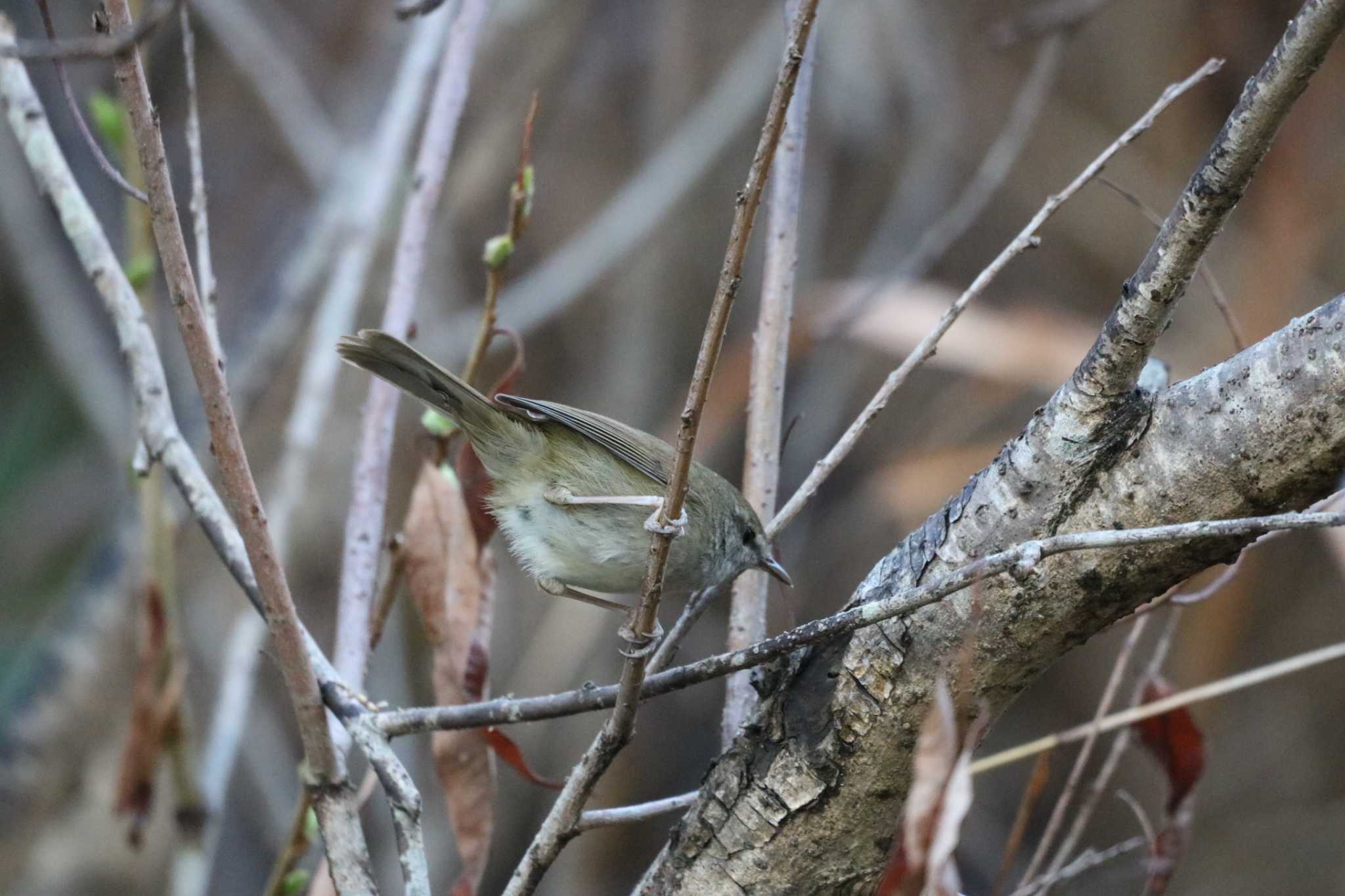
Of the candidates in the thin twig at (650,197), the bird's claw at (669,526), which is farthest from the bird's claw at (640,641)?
the thin twig at (650,197)

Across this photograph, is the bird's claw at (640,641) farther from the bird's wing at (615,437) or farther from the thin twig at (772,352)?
the bird's wing at (615,437)

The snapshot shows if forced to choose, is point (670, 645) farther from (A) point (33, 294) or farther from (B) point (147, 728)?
(A) point (33, 294)

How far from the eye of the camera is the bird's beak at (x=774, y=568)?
2293 millimetres

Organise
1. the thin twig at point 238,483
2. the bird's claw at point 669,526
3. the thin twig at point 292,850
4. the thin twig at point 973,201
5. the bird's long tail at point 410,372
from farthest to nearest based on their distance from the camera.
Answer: the thin twig at point 973,201 < the bird's long tail at point 410,372 < the thin twig at point 292,850 < the bird's claw at point 669,526 < the thin twig at point 238,483

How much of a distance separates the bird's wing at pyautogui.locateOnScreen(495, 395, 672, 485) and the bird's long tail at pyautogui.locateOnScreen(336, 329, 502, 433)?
0.10m

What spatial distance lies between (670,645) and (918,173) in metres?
4.10

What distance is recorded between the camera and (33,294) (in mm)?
5016

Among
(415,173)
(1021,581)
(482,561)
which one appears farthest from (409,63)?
(1021,581)

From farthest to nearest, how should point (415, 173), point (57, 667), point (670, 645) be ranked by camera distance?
point (57, 667) < point (415, 173) < point (670, 645)

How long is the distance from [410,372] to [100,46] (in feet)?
3.55

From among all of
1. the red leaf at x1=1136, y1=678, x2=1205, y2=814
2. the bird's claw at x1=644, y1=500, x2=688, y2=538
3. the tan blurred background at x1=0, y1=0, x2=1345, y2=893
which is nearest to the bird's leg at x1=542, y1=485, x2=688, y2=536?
the bird's claw at x1=644, y1=500, x2=688, y2=538

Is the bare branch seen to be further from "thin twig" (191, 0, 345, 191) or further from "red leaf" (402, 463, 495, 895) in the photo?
"thin twig" (191, 0, 345, 191)

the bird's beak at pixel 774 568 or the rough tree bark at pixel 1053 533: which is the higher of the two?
the bird's beak at pixel 774 568

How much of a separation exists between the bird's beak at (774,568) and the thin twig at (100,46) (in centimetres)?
148
